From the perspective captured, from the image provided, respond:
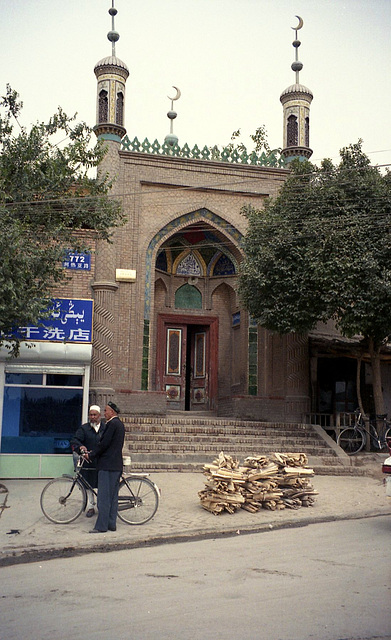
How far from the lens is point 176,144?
20.4 m

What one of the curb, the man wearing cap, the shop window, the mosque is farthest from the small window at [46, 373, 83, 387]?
the curb

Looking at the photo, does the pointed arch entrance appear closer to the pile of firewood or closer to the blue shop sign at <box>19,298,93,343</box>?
the blue shop sign at <box>19,298,93,343</box>

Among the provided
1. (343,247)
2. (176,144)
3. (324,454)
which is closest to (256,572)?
(324,454)

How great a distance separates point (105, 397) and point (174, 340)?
155 inches

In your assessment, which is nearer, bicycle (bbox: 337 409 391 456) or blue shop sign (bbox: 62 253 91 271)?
blue shop sign (bbox: 62 253 91 271)

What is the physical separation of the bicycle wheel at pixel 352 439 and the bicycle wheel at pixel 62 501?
894cm

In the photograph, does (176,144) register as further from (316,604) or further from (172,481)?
(316,604)

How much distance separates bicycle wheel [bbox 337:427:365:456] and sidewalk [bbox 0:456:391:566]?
3.49 metres

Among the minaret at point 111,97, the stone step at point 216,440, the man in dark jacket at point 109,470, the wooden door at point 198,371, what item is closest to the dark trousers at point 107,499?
the man in dark jacket at point 109,470

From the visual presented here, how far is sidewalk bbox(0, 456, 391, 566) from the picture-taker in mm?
7859

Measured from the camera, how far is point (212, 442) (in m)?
15.8

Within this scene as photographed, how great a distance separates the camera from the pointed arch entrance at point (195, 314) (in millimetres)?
20594

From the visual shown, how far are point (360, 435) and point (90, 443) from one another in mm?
9390

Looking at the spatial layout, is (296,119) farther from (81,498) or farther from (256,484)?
(81,498)
